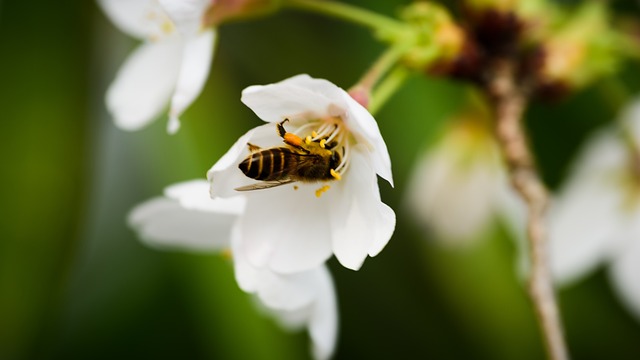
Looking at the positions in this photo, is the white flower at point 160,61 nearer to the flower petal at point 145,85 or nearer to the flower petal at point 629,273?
the flower petal at point 145,85

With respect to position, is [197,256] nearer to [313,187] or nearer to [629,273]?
[313,187]

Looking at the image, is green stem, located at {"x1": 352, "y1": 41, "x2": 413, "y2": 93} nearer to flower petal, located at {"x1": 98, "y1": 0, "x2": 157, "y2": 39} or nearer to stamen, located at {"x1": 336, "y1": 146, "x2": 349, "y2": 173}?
stamen, located at {"x1": 336, "y1": 146, "x2": 349, "y2": 173}

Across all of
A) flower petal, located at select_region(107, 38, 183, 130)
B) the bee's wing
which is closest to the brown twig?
the bee's wing

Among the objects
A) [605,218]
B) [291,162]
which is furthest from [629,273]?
[291,162]

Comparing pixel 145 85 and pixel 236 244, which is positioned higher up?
pixel 145 85

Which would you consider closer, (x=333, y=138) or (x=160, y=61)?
(x=333, y=138)

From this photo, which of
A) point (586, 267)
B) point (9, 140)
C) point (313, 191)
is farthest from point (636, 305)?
point (9, 140)
